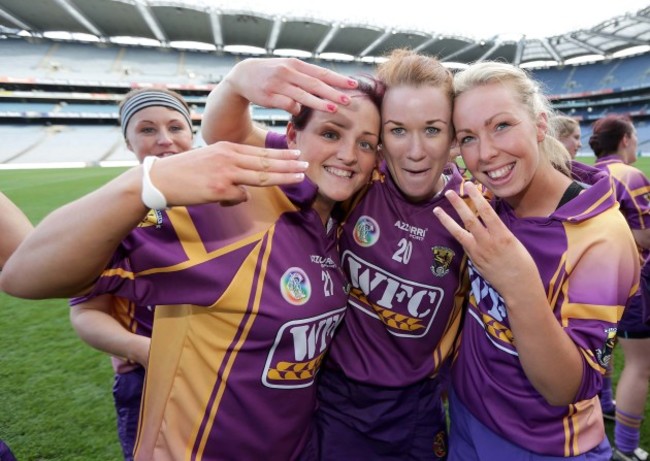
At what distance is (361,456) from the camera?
203 centimetres

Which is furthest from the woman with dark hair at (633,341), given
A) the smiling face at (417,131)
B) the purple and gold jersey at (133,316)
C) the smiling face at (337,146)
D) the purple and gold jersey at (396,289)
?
the purple and gold jersey at (133,316)

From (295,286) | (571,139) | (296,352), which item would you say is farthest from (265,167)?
(571,139)

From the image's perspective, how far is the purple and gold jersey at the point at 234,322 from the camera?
1.23 meters

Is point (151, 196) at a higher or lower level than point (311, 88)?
lower

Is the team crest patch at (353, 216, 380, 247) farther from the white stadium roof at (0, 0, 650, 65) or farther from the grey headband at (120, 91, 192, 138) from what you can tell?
the white stadium roof at (0, 0, 650, 65)

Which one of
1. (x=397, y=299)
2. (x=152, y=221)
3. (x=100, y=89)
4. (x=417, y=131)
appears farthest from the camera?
(x=100, y=89)

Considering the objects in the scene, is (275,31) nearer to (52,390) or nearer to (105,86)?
(105,86)

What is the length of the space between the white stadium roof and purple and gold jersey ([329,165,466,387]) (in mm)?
36702

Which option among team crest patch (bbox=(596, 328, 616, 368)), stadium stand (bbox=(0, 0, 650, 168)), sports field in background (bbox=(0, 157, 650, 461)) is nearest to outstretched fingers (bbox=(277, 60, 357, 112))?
team crest patch (bbox=(596, 328, 616, 368))

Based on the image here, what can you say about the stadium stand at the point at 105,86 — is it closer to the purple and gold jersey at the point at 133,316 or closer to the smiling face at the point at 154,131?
the smiling face at the point at 154,131

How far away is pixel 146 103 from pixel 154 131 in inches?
6.7

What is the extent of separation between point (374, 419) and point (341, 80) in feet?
5.27

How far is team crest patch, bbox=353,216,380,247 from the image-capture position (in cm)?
195

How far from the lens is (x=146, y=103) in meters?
2.43
